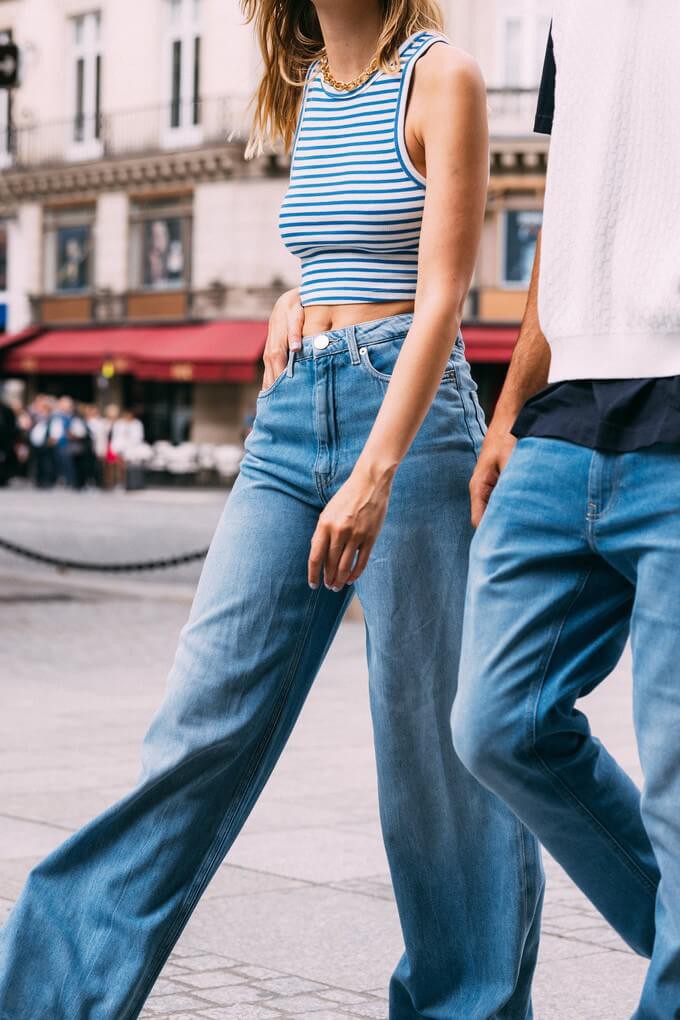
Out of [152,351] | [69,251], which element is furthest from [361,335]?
[69,251]

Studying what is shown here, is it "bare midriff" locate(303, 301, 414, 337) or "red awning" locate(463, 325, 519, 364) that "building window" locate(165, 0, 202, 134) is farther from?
"bare midriff" locate(303, 301, 414, 337)

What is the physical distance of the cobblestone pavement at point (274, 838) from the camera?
350 centimetres

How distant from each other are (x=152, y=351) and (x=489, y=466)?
33129mm

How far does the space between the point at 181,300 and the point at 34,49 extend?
25.3 feet

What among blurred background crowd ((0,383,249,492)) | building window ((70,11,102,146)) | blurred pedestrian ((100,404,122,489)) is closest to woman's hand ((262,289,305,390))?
blurred background crowd ((0,383,249,492))

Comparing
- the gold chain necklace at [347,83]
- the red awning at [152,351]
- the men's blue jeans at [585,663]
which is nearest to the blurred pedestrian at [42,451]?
the red awning at [152,351]

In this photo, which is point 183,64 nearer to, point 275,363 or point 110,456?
point 110,456

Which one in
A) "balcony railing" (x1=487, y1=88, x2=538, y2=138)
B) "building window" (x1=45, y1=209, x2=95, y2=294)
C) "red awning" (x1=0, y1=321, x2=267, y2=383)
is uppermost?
"balcony railing" (x1=487, y1=88, x2=538, y2=138)

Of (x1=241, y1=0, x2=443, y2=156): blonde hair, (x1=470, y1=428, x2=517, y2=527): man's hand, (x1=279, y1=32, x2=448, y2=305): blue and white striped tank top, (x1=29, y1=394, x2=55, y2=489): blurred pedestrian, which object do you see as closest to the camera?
(x1=470, y1=428, x2=517, y2=527): man's hand

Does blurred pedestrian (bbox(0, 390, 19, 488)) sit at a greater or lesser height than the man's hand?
lesser

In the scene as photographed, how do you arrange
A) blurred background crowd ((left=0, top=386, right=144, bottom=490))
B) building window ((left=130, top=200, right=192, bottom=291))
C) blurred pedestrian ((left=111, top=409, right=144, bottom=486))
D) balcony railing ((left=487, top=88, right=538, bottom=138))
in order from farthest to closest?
building window ((left=130, top=200, right=192, bottom=291)), balcony railing ((left=487, top=88, right=538, bottom=138)), blurred pedestrian ((left=111, top=409, right=144, bottom=486)), blurred background crowd ((left=0, top=386, right=144, bottom=490))

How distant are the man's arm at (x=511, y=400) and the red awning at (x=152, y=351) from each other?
30.0 meters

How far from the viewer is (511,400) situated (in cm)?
266

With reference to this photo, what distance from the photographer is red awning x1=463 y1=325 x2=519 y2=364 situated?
33281 millimetres
